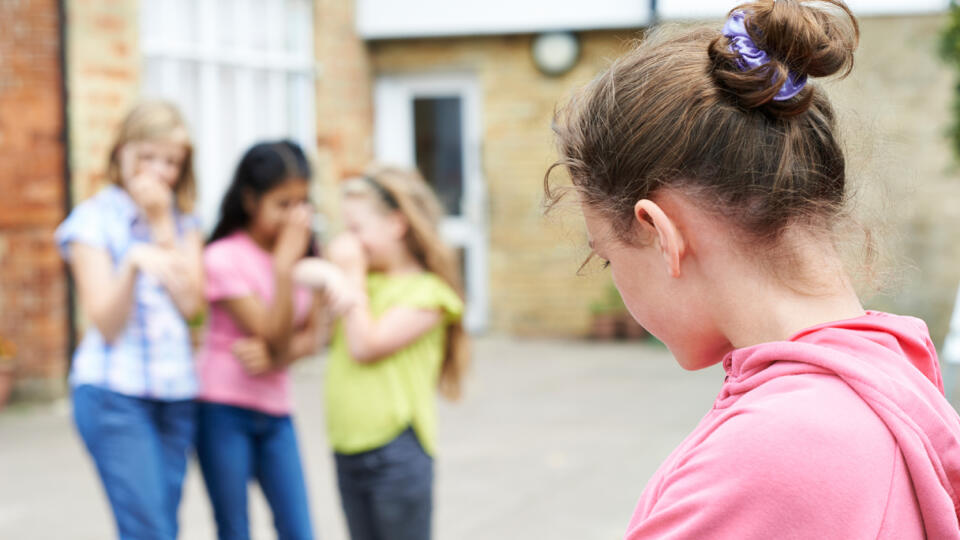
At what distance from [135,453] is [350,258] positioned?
82 centimetres

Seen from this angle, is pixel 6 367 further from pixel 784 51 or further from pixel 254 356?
pixel 784 51

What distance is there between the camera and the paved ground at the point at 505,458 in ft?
16.7

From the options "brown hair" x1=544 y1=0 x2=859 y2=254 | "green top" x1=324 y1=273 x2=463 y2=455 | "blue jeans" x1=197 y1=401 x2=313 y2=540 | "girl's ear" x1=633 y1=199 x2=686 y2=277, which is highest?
"brown hair" x1=544 y1=0 x2=859 y2=254

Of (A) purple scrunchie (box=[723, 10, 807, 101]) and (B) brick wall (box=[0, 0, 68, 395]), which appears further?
(B) brick wall (box=[0, 0, 68, 395])

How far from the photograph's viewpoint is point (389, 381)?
10.3ft

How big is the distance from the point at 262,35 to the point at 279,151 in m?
6.34

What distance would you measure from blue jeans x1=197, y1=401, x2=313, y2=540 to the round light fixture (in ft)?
26.3

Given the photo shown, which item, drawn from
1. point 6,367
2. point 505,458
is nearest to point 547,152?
point 505,458

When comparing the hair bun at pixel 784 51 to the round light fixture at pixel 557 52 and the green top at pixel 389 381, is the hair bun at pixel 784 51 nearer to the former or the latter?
the green top at pixel 389 381

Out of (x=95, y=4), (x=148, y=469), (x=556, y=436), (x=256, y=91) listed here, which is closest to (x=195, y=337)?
(x=148, y=469)

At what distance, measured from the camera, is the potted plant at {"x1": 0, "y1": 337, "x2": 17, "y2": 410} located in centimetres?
697

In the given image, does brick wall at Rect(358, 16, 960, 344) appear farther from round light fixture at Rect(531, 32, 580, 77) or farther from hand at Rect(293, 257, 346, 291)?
hand at Rect(293, 257, 346, 291)

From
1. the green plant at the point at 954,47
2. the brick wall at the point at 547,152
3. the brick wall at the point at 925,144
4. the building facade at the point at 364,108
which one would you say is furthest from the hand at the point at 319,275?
the brick wall at the point at 925,144

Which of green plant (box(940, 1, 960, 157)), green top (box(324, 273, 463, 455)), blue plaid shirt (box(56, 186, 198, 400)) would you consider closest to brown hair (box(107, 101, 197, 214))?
blue plaid shirt (box(56, 186, 198, 400))
